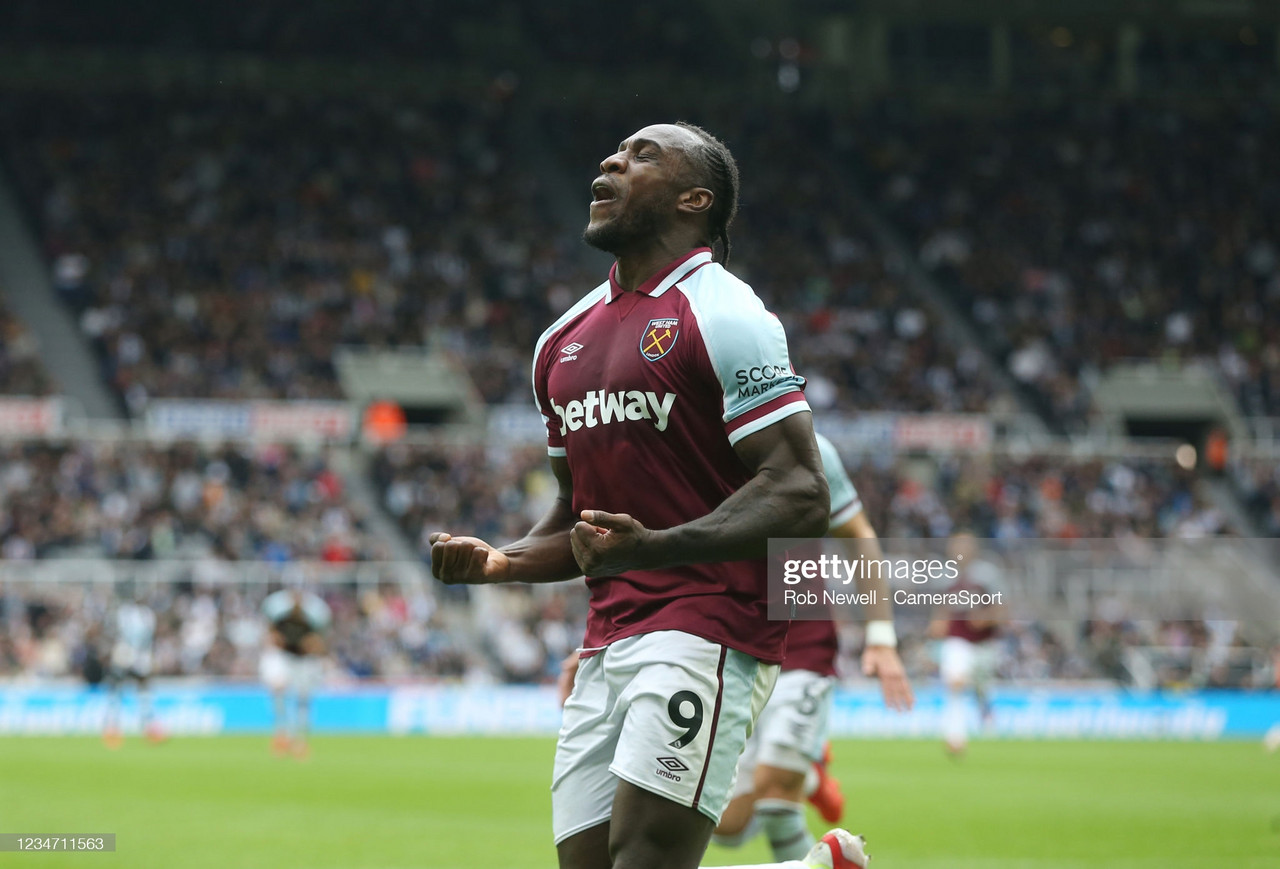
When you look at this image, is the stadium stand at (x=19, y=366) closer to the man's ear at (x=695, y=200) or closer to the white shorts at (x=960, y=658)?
the white shorts at (x=960, y=658)

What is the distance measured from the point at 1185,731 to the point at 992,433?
10253mm

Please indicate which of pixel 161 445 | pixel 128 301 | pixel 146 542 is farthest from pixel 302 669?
pixel 128 301

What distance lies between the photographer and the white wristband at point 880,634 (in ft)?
23.7

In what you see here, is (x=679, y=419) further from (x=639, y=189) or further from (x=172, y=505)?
(x=172, y=505)

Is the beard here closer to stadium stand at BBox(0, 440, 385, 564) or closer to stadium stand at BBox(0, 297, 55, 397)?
stadium stand at BBox(0, 440, 385, 564)

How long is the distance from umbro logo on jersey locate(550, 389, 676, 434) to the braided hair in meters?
0.59

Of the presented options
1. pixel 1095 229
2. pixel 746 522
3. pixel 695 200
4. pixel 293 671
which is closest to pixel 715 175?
pixel 695 200

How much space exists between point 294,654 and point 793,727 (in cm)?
1446

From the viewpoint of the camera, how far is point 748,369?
178 inches

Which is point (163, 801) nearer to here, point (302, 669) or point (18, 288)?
point (302, 669)

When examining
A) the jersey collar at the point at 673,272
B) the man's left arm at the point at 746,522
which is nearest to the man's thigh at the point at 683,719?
the man's left arm at the point at 746,522

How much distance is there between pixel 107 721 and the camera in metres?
26.0

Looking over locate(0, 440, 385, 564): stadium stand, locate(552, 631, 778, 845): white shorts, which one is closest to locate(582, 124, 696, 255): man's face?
locate(552, 631, 778, 845): white shorts

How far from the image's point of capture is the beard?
15.9 feet
